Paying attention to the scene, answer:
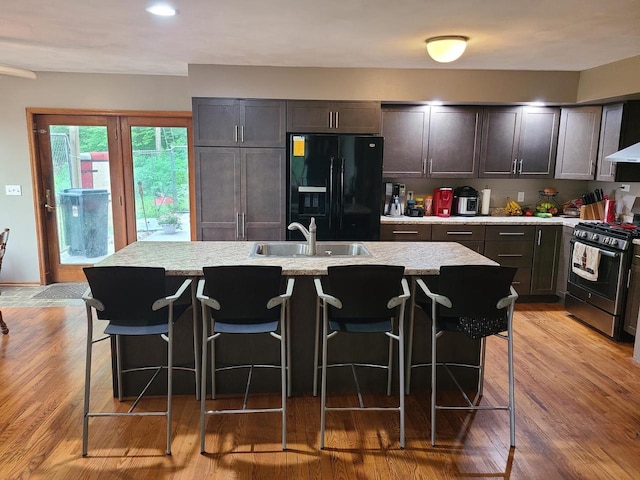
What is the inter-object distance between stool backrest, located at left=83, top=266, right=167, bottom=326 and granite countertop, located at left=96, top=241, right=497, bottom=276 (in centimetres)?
26

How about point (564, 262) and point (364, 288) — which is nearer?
point (364, 288)

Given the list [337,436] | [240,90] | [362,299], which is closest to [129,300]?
[362,299]

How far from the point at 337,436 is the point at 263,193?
2685 millimetres

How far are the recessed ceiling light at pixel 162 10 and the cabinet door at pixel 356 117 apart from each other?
2039 mm

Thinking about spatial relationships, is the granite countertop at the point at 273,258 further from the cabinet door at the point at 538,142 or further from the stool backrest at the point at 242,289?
the cabinet door at the point at 538,142

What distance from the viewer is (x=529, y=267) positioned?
4.91m

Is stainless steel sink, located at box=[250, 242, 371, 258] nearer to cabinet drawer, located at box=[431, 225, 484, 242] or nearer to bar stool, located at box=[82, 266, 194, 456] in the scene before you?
bar stool, located at box=[82, 266, 194, 456]

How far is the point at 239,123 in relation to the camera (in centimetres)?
451

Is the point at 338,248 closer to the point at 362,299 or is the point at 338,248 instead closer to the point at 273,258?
the point at 273,258

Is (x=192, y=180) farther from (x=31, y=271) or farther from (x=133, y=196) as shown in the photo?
(x=31, y=271)

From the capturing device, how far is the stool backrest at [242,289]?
2268 millimetres

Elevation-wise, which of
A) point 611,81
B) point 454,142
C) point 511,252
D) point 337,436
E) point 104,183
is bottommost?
point 337,436

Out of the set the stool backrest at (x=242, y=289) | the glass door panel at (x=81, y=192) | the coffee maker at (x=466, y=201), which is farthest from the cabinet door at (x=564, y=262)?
the glass door panel at (x=81, y=192)

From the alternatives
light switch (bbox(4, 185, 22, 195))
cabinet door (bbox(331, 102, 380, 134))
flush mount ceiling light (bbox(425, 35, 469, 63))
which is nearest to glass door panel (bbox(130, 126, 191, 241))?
light switch (bbox(4, 185, 22, 195))
